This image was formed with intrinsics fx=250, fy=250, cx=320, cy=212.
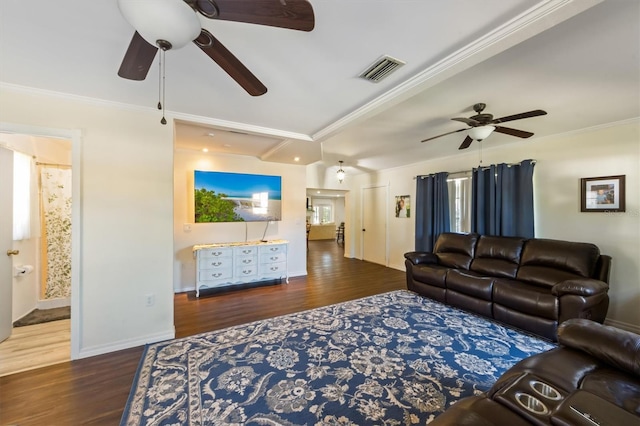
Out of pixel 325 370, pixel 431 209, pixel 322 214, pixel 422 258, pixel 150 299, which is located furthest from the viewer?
pixel 322 214

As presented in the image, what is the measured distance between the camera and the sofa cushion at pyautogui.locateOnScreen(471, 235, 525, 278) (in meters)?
3.48

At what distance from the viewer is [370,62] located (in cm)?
185

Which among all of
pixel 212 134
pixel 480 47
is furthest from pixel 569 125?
pixel 212 134

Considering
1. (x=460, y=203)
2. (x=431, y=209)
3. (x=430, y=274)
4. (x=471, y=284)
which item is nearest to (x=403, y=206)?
(x=431, y=209)

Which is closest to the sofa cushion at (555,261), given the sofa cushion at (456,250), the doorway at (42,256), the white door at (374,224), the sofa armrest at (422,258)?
the sofa cushion at (456,250)

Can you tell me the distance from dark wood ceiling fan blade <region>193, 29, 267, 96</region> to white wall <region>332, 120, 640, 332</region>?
4029 mm

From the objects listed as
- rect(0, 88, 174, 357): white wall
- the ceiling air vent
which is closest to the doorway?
rect(0, 88, 174, 357): white wall

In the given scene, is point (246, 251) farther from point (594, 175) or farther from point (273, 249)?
point (594, 175)

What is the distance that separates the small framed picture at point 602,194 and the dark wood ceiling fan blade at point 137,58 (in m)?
4.88

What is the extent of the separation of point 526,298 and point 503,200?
5.82 feet

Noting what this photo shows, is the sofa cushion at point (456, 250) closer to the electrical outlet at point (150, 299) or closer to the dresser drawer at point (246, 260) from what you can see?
the dresser drawer at point (246, 260)

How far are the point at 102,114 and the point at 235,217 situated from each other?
2446 mm

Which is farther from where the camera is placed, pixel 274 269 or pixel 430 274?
pixel 274 269

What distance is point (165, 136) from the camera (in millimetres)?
2756
